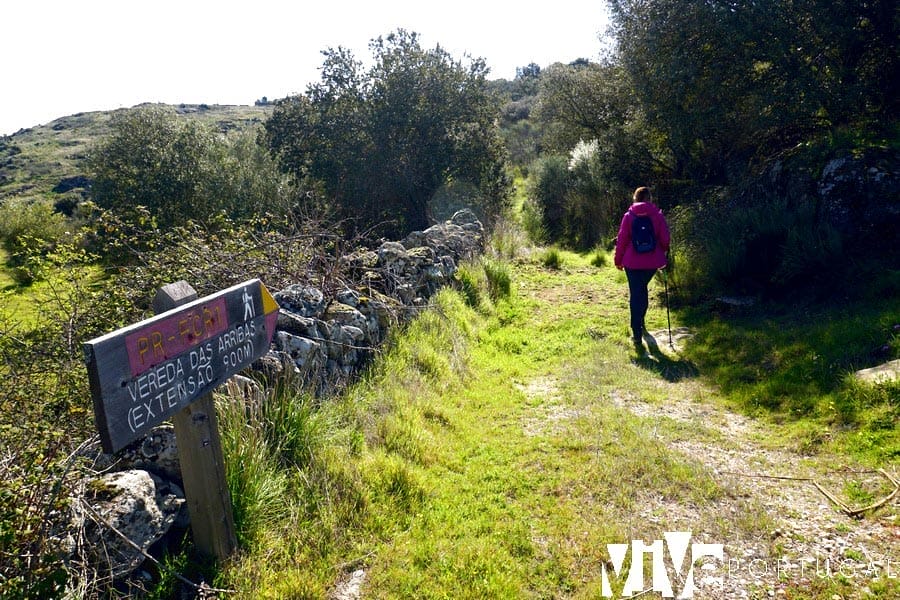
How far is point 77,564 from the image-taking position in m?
A: 2.40

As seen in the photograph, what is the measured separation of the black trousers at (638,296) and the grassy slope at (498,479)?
0.55 metres

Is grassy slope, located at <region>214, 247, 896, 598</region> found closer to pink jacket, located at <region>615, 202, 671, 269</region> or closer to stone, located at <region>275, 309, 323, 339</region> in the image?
stone, located at <region>275, 309, 323, 339</region>

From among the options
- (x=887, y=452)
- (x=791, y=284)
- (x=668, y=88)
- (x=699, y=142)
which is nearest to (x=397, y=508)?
(x=887, y=452)

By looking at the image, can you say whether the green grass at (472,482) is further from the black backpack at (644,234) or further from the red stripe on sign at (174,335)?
the black backpack at (644,234)

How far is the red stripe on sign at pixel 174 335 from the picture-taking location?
2.22 metres

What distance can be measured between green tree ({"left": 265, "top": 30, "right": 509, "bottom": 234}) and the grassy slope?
29.6 ft

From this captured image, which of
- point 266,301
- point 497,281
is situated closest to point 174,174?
point 497,281

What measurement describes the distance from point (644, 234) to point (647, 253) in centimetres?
25

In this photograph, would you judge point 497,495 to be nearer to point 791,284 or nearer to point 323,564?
point 323,564

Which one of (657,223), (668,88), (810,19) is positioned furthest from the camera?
(668,88)

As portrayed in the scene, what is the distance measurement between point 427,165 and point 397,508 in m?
12.4

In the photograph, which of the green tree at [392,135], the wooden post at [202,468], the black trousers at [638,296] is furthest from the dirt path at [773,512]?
the green tree at [392,135]

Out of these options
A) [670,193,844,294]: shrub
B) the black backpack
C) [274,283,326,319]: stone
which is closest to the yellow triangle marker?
[274,283,326,319]: stone

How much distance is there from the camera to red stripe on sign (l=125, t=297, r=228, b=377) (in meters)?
2.22
